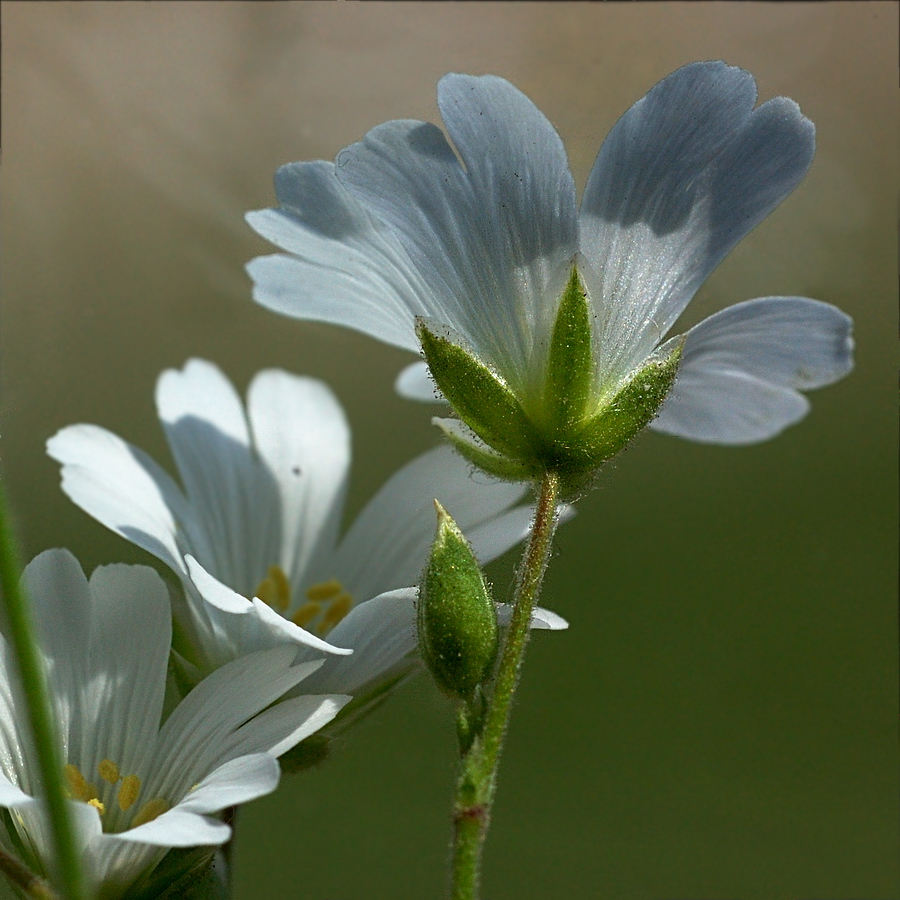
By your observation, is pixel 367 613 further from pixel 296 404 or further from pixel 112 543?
pixel 112 543

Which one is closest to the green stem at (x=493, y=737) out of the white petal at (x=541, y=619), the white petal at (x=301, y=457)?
the white petal at (x=541, y=619)

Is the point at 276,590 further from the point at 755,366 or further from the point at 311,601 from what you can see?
the point at 755,366

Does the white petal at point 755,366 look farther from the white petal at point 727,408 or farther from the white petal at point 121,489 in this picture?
the white petal at point 121,489

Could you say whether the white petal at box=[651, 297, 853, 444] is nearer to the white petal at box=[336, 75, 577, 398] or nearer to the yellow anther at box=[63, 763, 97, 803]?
the white petal at box=[336, 75, 577, 398]

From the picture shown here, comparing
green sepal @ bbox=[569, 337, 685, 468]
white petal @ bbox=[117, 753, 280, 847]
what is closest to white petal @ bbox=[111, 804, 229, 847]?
white petal @ bbox=[117, 753, 280, 847]

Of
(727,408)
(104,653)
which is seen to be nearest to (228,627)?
(104,653)

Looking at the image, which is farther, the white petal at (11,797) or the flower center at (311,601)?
the flower center at (311,601)
